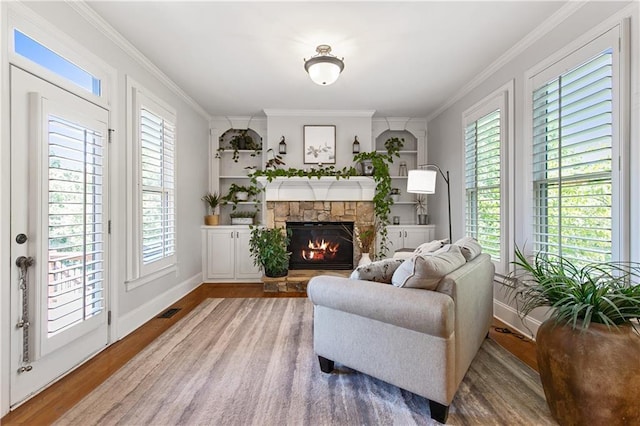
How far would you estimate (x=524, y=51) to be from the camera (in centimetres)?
267

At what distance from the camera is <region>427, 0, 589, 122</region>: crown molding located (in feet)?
7.13

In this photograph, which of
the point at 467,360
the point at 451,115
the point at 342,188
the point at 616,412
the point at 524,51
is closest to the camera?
the point at 616,412

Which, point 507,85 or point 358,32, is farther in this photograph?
point 507,85

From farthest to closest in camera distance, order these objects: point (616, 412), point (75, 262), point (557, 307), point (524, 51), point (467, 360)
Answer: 1. point (524, 51)
2. point (75, 262)
3. point (467, 360)
4. point (557, 307)
5. point (616, 412)

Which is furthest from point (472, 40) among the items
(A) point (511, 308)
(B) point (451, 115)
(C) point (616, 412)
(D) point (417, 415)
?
(D) point (417, 415)

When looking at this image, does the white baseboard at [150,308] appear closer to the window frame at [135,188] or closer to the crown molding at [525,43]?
the window frame at [135,188]

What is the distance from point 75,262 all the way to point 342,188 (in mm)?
3223

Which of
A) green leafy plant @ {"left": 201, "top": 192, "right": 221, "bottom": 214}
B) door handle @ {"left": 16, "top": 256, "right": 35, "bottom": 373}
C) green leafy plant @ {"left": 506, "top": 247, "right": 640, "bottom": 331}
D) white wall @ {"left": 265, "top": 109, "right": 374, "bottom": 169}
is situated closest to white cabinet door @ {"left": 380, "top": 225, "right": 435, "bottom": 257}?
white wall @ {"left": 265, "top": 109, "right": 374, "bottom": 169}

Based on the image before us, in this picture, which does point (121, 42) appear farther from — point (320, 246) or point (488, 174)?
point (488, 174)

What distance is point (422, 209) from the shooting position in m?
5.04

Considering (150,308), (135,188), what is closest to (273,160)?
(135,188)

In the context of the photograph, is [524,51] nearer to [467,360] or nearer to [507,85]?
[507,85]

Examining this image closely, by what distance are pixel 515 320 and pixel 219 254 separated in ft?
12.7

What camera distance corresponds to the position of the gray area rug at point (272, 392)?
1.60 metres
